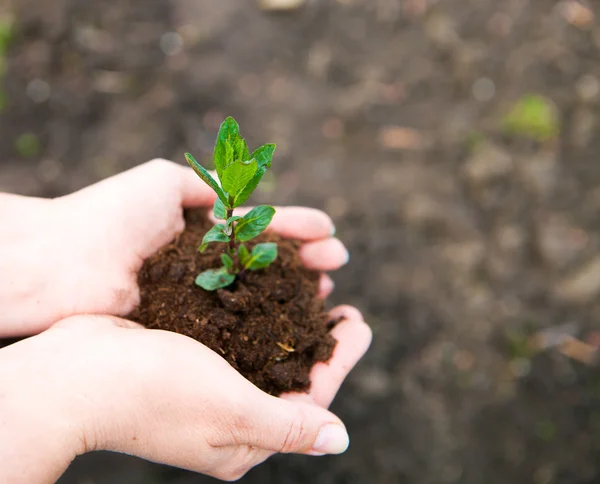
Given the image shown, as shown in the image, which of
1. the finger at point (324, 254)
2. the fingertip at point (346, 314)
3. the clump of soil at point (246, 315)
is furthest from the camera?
the finger at point (324, 254)

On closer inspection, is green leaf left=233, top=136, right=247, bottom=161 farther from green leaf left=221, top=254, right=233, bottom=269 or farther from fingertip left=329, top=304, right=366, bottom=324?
fingertip left=329, top=304, right=366, bottom=324

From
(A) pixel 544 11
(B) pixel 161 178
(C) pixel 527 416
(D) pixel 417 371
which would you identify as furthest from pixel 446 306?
(A) pixel 544 11

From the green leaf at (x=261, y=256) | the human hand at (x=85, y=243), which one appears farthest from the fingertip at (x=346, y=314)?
the human hand at (x=85, y=243)

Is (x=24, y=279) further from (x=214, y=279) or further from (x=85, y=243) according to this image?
(x=214, y=279)

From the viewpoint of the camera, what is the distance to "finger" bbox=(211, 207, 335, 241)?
2717 mm

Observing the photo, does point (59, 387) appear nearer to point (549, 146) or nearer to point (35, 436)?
point (35, 436)

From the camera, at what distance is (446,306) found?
3.68 metres

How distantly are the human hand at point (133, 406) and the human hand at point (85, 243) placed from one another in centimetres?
27

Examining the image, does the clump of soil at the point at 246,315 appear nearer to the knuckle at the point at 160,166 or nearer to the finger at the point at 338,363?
the finger at the point at 338,363

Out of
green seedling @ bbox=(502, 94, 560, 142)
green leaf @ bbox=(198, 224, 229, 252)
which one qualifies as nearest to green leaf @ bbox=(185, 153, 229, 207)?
green leaf @ bbox=(198, 224, 229, 252)

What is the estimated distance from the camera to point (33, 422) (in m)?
1.74

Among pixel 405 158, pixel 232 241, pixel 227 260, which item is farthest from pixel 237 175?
pixel 405 158

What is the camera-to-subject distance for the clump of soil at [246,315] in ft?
7.11

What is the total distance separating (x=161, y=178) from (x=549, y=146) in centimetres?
310
